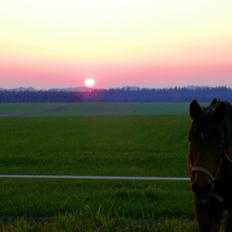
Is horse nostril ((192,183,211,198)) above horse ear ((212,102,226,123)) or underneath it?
underneath

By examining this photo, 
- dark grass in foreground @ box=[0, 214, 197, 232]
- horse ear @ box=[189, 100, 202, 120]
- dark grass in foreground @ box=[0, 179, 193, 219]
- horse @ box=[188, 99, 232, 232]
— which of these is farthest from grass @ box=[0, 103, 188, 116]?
horse ear @ box=[189, 100, 202, 120]

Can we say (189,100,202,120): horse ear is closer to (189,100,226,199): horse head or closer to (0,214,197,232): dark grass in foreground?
(189,100,226,199): horse head

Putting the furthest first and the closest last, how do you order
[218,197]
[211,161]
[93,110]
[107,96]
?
1. [107,96]
2. [93,110]
3. [218,197]
4. [211,161]

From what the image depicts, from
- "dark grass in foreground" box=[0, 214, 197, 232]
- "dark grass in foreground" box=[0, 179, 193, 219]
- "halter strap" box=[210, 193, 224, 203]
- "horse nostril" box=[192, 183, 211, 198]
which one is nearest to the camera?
"horse nostril" box=[192, 183, 211, 198]

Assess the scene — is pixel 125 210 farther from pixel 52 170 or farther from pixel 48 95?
pixel 48 95

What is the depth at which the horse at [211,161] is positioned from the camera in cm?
462

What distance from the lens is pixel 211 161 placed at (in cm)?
469

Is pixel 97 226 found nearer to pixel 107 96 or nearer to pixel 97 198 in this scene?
pixel 97 198

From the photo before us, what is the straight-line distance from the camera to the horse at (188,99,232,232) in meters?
4.62

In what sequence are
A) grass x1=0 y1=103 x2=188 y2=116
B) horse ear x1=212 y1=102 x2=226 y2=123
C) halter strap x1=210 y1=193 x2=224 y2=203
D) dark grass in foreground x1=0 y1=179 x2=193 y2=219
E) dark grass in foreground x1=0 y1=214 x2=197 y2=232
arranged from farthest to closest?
1. grass x1=0 y1=103 x2=188 y2=116
2. dark grass in foreground x1=0 y1=179 x2=193 y2=219
3. dark grass in foreground x1=0 y1=214 x2=197 y2=232
4. halter strap x1=210 y1=193 x2=224 y2=203
5. horse ear x1=212 y1=102 x2=226 y2=123

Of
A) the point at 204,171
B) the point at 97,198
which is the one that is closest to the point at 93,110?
the point at 97,198

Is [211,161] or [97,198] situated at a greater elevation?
[211,161]

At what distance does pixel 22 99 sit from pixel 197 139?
185 meters

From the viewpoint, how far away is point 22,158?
22.4 m
